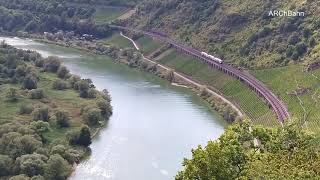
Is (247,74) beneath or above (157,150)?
above

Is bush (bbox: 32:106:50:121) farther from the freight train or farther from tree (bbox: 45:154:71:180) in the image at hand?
the freight train

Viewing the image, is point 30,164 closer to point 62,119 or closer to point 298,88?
point 62,119

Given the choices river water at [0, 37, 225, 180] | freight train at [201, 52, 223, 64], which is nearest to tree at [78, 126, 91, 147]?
river water at [0, 37, 225, 180]

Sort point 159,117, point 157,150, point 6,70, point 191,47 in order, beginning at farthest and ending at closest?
point 191,47, point 6,70, point 159,117, point 157,150

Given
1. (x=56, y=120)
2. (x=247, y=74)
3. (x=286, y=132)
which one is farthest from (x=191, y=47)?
(x=286, y=132)

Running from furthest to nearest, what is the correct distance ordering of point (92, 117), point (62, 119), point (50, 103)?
point (50, 103), point (92, 117), point (62, 119)

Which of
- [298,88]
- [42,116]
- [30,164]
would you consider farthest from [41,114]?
[298,88]

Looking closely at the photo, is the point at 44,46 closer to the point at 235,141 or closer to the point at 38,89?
the point at 38,89
